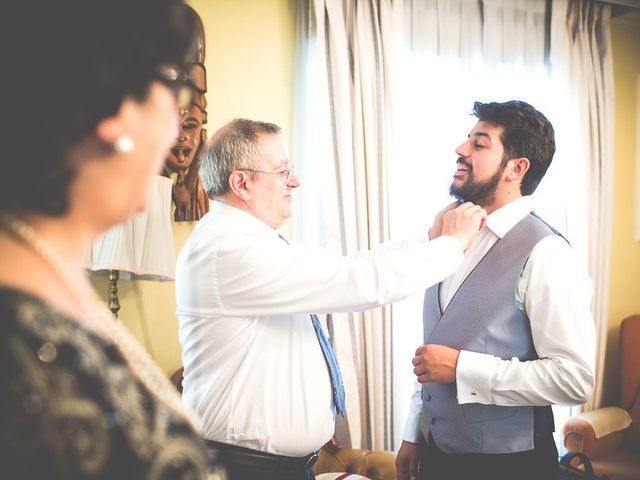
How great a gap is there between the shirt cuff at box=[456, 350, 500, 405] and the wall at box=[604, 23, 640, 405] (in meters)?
2.71

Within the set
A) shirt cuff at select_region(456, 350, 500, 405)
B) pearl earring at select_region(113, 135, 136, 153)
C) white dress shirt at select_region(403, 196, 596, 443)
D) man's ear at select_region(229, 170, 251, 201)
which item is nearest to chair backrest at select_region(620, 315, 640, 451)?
white dress shirt at select_region(403, 196, 596, 443)

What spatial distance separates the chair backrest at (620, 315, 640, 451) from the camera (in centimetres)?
338

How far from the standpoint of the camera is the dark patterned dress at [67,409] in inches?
19.3

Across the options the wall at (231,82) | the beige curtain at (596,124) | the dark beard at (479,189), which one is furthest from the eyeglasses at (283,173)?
the beige curtain at (596,124)

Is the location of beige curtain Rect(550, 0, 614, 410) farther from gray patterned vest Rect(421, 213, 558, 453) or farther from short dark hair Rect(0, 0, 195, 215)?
short dark hair Rect(0, 0, 195, 215)

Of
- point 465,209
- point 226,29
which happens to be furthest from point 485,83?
point 465,209

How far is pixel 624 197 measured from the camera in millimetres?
3850

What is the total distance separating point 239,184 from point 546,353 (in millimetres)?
990

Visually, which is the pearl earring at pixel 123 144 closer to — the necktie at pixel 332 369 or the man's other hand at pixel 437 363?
the necktie at pixel 332 369

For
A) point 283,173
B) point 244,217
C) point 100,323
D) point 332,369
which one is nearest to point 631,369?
point 332,369

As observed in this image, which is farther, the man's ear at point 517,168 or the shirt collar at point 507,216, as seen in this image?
the man's ear at point 517,168

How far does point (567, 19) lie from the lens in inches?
137

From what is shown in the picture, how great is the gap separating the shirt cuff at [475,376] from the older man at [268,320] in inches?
10.4

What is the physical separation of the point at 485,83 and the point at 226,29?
1.57m
